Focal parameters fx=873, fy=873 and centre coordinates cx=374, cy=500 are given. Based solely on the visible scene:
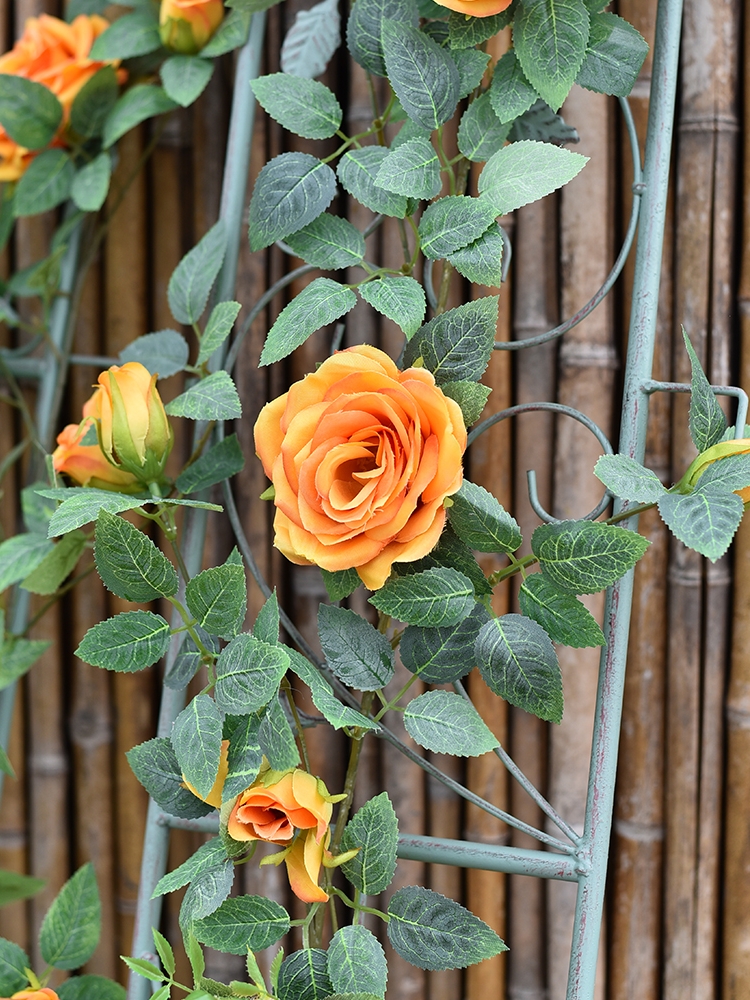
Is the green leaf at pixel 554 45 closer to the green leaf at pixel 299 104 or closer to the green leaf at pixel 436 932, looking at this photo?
the green leaf at pixel 299 104

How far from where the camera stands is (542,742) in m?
0.67

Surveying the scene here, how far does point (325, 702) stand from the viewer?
42 cm

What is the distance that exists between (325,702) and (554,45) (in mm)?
358

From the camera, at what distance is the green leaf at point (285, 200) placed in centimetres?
49

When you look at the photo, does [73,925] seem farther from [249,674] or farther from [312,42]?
[312,42]

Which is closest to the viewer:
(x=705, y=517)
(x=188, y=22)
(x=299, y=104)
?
(x=705, y=517)

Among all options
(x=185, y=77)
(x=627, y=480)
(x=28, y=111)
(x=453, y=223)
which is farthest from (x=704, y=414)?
(x=28, y=111)

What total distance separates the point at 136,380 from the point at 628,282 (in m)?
0.36

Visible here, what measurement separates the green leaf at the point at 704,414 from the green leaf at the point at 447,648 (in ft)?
0.46

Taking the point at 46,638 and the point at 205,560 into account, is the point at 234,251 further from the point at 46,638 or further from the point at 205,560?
the point at 46,638

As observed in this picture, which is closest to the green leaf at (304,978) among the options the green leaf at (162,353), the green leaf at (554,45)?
the green leaf at (162,353)

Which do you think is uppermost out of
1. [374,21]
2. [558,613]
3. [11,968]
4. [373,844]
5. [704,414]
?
[374,21]

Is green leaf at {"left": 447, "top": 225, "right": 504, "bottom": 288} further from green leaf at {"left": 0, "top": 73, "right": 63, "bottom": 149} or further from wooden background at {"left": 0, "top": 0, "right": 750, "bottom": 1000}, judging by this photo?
green leaf at {"left": 0, "top": 73, "right": 63, "bottom": 149}

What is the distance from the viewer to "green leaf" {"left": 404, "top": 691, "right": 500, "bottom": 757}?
1.42ft
